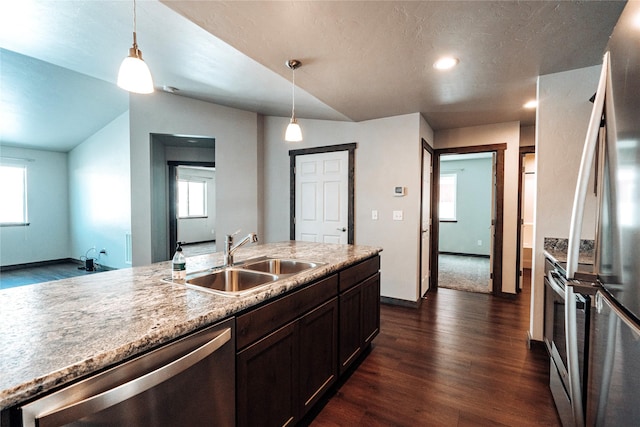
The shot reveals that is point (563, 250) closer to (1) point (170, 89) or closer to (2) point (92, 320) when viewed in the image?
(2) point (92, 320)

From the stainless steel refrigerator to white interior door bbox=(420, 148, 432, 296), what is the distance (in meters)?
2.75

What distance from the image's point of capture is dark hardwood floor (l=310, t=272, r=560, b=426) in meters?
1.82

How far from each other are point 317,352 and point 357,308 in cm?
60

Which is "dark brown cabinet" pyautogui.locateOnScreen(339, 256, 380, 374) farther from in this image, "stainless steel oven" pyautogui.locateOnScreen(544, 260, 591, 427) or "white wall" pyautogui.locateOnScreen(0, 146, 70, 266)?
"white wall" pyautogui.locateOnScreen(0, 146, 70, 266)

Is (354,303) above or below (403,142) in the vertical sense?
below

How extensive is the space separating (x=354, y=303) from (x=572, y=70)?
8.71ft

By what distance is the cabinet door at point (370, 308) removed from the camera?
2.41 metres

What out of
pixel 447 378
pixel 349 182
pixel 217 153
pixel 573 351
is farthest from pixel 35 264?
pixel 573 351

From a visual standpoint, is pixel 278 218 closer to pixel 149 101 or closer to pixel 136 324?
pixel 149 101

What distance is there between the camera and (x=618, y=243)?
0.94 m

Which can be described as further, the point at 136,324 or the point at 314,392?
the point at 314,392

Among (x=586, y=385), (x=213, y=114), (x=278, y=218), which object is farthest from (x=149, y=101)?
(x=586, y=385)

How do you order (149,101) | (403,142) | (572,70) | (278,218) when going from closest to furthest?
(572,70) → (403,142) → (149,101) → (278,218)

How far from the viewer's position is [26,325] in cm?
95
